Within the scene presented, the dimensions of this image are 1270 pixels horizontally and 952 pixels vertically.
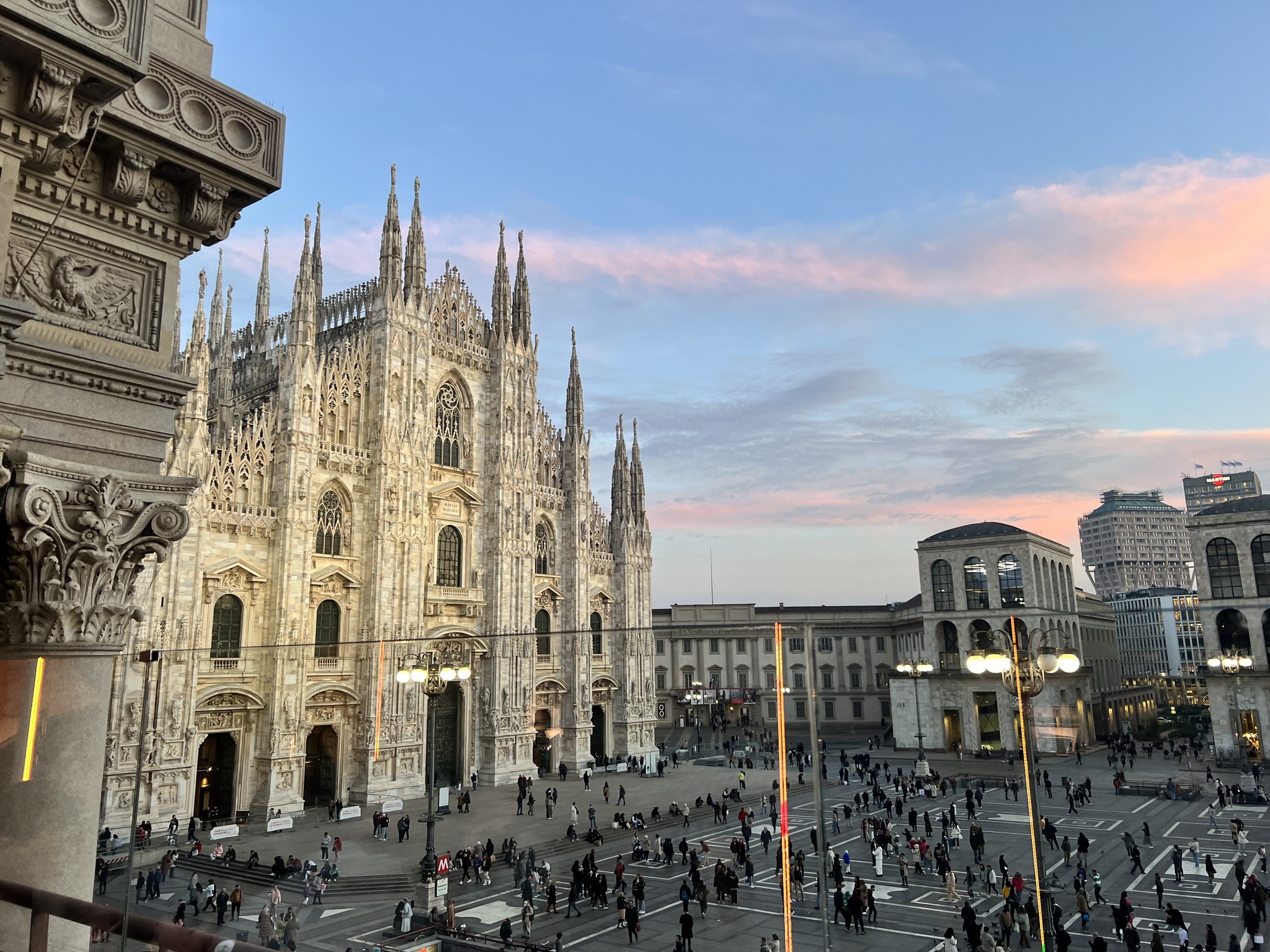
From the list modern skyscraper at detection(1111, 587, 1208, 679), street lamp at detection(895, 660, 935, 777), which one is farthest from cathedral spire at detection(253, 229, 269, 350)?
modern skyscraper at detection(1111, 587, 1208, 679)

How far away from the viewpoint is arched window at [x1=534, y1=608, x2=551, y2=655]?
159 ft

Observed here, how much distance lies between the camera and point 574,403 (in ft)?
174

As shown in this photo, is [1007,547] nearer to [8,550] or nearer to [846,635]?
[846,635]

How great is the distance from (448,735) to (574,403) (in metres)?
21.0

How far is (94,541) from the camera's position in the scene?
745 centimetres

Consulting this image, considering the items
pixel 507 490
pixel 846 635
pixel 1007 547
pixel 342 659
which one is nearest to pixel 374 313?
pixel 507 490

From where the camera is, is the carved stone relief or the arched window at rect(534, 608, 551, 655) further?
the arched window at rect(534, 608, 551, 655)

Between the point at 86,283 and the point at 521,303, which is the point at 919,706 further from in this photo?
the point at 86,283

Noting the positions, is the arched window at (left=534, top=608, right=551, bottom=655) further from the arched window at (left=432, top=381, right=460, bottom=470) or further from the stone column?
the stone column

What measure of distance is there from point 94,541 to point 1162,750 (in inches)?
2640

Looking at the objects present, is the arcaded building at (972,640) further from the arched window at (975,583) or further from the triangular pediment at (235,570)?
the triangular pediment at (235,570)

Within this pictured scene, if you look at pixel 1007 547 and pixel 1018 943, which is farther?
pixel 1007 547

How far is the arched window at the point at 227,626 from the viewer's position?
3375 centimetres

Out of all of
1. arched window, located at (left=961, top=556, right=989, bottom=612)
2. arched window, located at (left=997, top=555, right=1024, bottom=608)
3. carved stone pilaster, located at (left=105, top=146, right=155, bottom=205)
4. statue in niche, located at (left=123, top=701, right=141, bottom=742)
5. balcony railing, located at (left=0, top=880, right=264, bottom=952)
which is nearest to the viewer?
balcony railing, located at (left=0, top=880, right=264, bottom=952)
